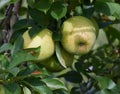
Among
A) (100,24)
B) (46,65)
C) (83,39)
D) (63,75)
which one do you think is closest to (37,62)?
(46,65)

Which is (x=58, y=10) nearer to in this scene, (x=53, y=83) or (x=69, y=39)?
(x=69, y=39)

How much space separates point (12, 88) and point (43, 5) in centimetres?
29

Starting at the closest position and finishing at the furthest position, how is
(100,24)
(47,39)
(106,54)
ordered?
(47,39) → (100,24) → (106,54)

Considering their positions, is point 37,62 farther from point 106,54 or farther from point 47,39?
point 106,54

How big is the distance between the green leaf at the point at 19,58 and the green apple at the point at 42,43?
0.13 metres

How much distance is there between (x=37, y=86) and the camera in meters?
1.17

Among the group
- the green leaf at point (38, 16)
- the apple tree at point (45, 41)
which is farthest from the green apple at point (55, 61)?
the green leaf at point (38, 16)

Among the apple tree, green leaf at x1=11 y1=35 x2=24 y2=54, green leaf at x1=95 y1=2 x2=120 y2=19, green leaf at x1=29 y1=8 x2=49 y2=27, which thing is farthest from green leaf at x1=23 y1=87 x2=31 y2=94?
green leaf at x1=95 y1=2 x2=120 y2=19

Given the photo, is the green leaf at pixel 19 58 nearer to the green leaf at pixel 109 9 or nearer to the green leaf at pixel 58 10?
the green leaf at pixel 58 10

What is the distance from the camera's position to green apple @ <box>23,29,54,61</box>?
50.4 inches

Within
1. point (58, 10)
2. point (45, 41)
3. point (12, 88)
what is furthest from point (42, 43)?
point (12, 88)

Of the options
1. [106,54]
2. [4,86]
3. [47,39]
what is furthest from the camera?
[106,54]

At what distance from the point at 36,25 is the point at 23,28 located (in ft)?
0.21

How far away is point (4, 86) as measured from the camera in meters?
1.12
